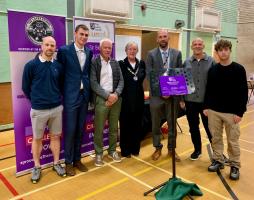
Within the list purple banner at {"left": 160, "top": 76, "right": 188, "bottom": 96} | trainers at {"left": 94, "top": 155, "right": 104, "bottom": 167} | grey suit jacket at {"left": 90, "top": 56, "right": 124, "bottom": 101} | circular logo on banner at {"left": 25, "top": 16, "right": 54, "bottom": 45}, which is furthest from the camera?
trainers at {"left": 94, "top": 155, "right": 104, "bottom": 167}

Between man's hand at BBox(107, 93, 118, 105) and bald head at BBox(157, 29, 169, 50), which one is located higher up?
bald head at BBox(157, 29, 169, 50)

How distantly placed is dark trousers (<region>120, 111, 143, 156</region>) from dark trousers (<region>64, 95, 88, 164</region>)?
636 mm

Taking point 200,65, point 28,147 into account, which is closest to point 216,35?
point 200,65

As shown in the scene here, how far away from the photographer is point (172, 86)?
8.29 ft

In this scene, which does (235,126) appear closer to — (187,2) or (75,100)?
(75,100)

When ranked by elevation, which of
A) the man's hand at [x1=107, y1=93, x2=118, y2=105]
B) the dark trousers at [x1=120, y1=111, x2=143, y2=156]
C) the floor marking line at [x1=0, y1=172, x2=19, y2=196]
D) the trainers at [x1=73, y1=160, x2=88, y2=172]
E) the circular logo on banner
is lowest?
the floor marking line at [x1=0, y1=172, x2=19, y2=196]

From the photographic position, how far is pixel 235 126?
293 centimetres

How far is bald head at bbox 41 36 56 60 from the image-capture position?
2.76 m

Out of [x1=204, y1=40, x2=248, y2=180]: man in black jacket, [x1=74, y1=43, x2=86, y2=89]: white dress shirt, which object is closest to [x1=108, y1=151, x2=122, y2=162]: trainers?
[x1=74, y1=43, x2=86, y2=89]: white dress shirt

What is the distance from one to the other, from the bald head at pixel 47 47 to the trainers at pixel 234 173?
8.03 feet

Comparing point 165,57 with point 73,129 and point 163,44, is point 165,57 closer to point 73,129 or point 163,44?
point 163,44

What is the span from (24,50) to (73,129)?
105 cm

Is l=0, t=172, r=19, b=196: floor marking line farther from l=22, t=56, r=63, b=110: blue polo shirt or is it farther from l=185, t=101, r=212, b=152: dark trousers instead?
l=185, t=101, r=212, b=152: dark trousers

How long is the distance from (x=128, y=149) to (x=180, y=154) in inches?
31.1
